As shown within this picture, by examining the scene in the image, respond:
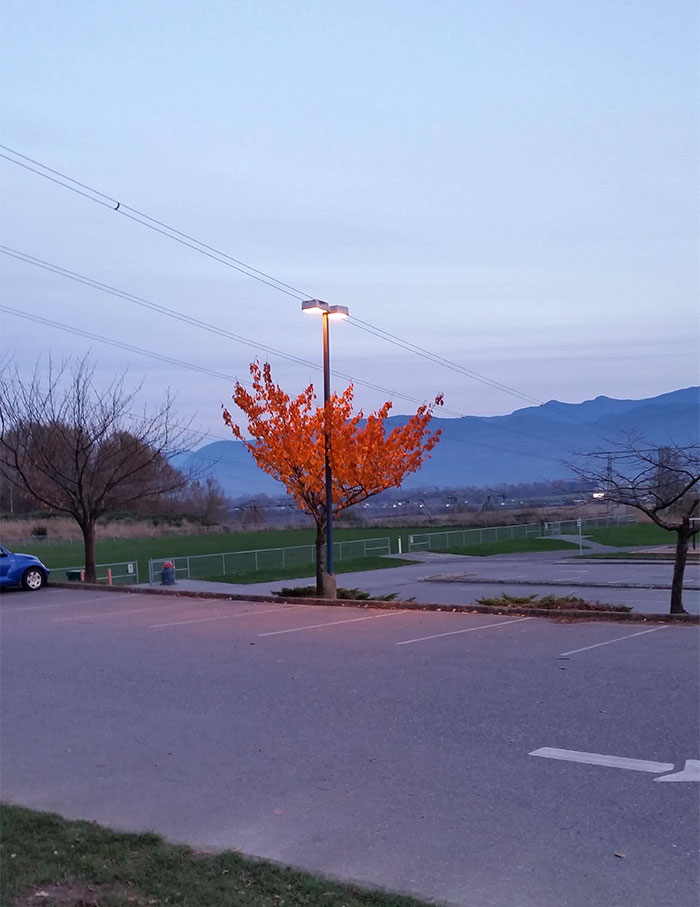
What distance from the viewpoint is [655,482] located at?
18.8 meters

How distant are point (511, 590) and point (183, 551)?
27.7 metres

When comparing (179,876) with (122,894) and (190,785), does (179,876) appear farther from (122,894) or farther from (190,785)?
(190,785)

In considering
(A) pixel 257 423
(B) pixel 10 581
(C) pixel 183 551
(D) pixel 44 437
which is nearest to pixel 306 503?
(A) pixel 257 423

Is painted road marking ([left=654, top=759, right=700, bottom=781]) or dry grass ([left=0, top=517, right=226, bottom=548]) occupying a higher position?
dry grass ([left=0, top=517, right=226, bottom=548])

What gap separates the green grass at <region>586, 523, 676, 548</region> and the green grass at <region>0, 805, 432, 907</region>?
183 feet

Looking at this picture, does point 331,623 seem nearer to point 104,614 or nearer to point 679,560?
point 104,614

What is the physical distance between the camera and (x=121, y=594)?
25.0 m

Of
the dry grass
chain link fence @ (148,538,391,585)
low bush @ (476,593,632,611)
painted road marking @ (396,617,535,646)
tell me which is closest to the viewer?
painted road marking @ (396,617,535,646)

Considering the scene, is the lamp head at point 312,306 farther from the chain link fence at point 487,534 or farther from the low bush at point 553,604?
the chain link fence at point 487,534

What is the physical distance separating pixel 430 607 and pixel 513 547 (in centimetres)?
3739

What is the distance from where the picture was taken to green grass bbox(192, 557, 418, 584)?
36.1 meters

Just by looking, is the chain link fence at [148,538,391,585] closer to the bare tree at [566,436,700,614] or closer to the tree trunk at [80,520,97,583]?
the tree trunk at [80,520,97,583]

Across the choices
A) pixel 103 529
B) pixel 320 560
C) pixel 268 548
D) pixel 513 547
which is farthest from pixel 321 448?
pixel 103 529

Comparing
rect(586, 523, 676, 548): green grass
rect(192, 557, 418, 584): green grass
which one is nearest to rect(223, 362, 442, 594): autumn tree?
rect(192, 557, 418, 584): green grass
